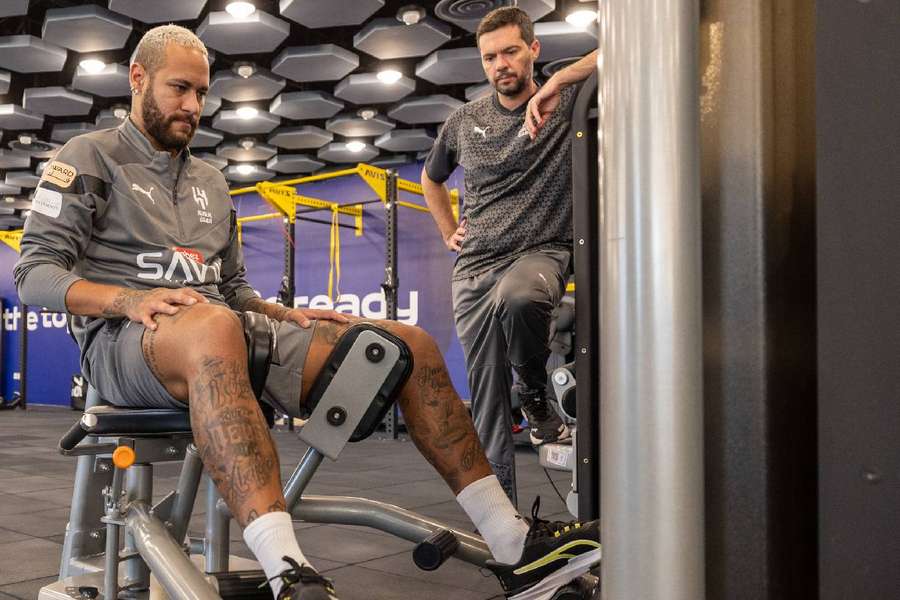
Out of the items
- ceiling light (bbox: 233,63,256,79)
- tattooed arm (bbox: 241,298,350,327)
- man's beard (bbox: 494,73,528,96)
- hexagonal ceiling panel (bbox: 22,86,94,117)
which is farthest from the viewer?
hexagonal ceiling panel (bbox: 22,86,94,117)

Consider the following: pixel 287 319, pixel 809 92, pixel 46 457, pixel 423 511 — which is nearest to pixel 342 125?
pixel 46 457

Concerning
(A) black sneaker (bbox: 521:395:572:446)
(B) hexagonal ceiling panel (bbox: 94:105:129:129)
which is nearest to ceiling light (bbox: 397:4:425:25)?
(B) hexagonal ceiling panel (bbox: 94:105:129:129)

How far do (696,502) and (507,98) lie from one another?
1763mm

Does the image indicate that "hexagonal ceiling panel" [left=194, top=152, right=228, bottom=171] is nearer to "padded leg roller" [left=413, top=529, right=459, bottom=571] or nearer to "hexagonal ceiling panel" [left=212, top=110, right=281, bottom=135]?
"hexagonal ceiling panel" [left=212, top=110, right=281, bottom=135]

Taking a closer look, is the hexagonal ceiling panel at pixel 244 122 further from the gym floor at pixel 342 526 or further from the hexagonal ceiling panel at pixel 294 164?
the gym floor at pixel 342 526

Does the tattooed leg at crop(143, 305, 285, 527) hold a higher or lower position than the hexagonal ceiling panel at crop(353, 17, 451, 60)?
lower

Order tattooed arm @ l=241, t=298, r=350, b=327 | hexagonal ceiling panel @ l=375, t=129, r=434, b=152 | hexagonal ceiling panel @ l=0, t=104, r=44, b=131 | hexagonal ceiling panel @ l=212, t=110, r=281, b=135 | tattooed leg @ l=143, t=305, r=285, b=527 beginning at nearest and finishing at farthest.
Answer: tattooed leg @ l=143, t=305, r=285, b=527
tattooed arm @ l=241, t=298, r=350, b=327
hexagonal ceiling panel @ l=0, t=104, r=44, b=131
hexagonal ceiling panel @ l=212, t=110, r=281, b=135
hexagonal ceiling panel @ l=375, t=129, r=434, b=152

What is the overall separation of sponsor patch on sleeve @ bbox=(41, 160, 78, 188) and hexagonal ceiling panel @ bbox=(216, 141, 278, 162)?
18.4ft

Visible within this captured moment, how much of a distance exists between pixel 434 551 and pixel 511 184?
103 centimetres

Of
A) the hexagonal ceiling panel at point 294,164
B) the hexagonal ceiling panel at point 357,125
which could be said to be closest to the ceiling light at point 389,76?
the hexagonal ceiling panel at point 357,125

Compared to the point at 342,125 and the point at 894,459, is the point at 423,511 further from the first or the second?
the point at 342,125

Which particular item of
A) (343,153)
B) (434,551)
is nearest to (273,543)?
Result: (434,551)

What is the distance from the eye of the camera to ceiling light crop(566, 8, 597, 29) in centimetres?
430

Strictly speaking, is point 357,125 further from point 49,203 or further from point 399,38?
point 49,203
